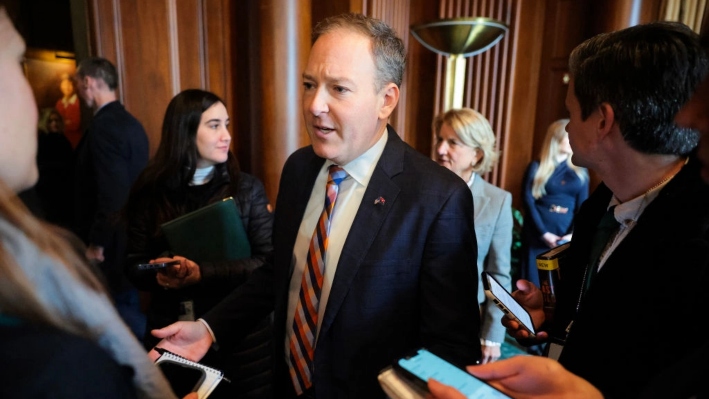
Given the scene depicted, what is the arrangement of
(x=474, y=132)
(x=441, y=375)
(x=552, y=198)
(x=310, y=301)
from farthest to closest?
(x=552, y=198)
(x=474, y=132)
(x=310, y=301)
(x=441, y=375)

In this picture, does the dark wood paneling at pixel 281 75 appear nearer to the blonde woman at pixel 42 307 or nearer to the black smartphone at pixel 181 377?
the black smartphone at pixel 181 377

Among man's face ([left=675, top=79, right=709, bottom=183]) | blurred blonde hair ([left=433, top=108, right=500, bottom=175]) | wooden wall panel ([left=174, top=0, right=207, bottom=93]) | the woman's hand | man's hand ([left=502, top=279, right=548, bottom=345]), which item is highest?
wooden wall panel ([left=174, top=0, right=207, bottom=93])

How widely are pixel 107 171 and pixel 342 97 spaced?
2208mm

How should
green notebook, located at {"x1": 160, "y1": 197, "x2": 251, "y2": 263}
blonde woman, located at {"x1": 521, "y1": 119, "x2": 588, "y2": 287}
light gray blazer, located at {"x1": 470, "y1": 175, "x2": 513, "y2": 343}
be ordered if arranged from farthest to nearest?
blonde woman, located at {"x1": 521, "y1": 119, "x2": 588, "y2": 287}
light gray blazer, located at {"x1": 470, "y1": 175, "x2": 513, "y2": 343}
green notebook, located at {"x1": 160, "y1": 197, "x2": 251, "y2": 263}

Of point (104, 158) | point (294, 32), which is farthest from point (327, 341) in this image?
point (294, 32)

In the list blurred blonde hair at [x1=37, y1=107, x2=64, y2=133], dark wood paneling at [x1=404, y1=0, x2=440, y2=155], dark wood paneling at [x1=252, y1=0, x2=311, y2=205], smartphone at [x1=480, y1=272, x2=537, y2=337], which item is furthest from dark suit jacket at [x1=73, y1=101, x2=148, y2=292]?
dark wood paneling at [x1=404, y1=0, x2=440, y2=155]

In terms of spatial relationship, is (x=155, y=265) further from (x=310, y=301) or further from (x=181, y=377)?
(x=310, y=301)

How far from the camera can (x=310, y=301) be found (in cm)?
132

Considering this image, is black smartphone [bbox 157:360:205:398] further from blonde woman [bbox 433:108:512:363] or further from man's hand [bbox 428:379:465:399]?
blonde woman [bbox 433:108:512:363]

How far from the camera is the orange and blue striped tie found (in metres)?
1.31

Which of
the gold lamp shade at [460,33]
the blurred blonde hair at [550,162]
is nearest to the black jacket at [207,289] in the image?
A: the gold lamp shade at [460,33]

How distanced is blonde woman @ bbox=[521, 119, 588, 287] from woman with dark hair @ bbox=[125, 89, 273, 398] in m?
2.51

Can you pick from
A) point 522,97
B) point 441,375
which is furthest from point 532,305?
point 522,97

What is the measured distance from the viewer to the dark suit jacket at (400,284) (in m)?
1.16
